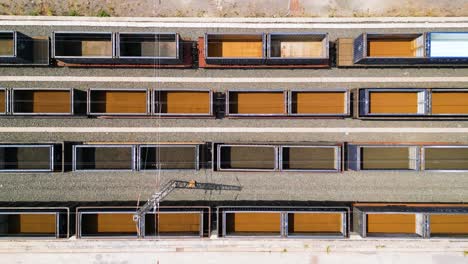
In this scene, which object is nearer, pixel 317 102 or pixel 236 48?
pixel 317 102

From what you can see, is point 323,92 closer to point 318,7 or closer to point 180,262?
point 318,7

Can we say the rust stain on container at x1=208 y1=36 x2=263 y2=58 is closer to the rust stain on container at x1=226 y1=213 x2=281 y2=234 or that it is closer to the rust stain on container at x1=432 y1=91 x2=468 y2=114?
the rust stain on container at x1=226 y1=213 x2=281 y2=234

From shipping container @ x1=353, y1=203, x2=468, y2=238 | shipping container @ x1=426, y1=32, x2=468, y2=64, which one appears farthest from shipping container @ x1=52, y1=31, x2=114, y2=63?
shipping container @ x1=426, y1=32, x2=468, y2=64

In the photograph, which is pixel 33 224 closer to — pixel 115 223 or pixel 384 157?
pixel 115 223

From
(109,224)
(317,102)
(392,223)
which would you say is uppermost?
(317,102)

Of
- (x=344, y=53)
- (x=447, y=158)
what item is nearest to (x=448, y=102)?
(x=447, y=158)

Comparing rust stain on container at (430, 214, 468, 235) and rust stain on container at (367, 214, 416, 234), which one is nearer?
rust stain on container at (430, 214, 468, 235)

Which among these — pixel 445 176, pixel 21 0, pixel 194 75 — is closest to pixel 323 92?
pixel 194 75
